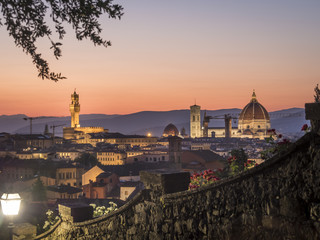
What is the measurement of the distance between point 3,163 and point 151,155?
30.3 metres

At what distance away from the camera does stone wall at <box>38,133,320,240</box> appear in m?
3.39

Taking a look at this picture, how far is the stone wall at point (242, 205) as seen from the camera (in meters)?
3.39

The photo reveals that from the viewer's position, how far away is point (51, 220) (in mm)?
9078

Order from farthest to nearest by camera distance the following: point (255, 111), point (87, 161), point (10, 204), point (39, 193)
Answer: point (255, 111)
point (87, 161)
point (39, 193)
point (10, 204)

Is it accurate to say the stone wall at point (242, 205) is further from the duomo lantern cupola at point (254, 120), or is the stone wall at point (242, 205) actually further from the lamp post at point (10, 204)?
the duomo lantern cupola at point (254, 120)

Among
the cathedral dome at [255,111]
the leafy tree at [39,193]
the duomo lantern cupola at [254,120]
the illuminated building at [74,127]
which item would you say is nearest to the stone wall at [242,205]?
the leafy tree at [39,193]

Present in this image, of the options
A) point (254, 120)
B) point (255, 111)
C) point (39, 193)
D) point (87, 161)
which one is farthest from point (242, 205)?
point (255, 111)

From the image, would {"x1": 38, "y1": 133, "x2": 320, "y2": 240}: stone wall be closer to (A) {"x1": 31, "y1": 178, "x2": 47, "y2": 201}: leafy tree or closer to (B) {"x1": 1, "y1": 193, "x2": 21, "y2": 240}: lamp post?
(B) {"x1": 1, "y1": 193, "x2": 21, "y2": 240}: lamp post

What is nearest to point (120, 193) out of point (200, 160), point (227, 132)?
point (200, 160)

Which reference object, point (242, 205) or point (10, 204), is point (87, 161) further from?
point (242, 205)

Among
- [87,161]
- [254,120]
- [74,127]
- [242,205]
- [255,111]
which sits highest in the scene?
[255,111]

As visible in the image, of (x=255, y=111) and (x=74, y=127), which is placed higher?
(x=255, y=111)

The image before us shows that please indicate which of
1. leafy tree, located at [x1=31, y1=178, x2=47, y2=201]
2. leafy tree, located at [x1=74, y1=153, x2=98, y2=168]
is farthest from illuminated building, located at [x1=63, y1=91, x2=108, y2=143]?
leafy tree, located at [x1=31, y1=178, x2=47, y2=201]

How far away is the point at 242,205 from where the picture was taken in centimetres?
400
